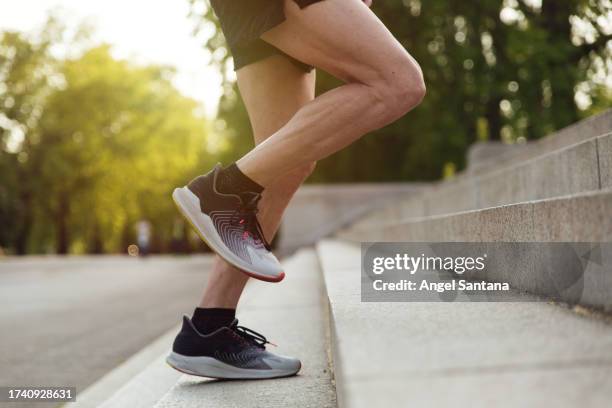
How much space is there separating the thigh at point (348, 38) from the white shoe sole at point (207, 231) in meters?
0.59

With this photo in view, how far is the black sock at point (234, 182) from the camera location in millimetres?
2248

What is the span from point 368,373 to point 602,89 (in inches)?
351

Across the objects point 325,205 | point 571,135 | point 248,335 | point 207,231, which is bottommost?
point 325,205

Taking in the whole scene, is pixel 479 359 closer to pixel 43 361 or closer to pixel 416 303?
pixel 416 303

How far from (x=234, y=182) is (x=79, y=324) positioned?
15.0 ft

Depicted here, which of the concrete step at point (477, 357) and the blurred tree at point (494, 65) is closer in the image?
the concrete step at point (477, 357)

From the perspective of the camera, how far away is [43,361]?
4512 mm

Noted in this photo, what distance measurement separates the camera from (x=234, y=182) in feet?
7.38

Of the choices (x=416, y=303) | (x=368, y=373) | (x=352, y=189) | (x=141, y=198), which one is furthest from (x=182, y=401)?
(x=141, y=198)

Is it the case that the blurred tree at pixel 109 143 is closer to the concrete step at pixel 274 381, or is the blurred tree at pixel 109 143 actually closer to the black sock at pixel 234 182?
the concrete step at pixel 274 381

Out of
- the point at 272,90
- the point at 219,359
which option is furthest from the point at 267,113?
the point at 219,359

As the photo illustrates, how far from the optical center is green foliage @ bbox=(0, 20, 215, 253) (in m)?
32.2

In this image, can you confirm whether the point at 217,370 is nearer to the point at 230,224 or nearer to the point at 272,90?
the point at 230,224

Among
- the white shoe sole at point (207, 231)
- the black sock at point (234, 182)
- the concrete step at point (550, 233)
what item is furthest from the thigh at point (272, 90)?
the concrete step at point (550, 233)
